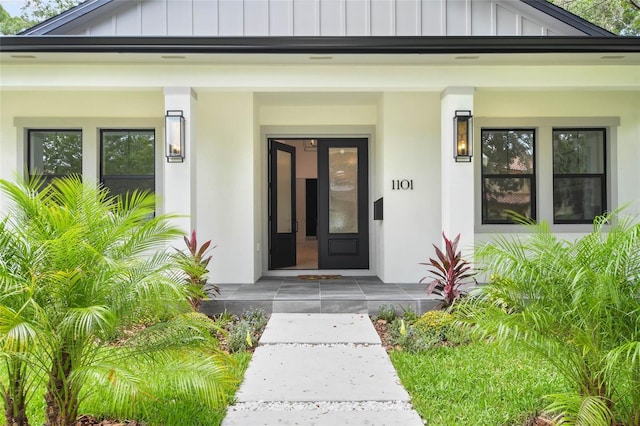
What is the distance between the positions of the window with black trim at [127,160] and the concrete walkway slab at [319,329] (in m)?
3.49

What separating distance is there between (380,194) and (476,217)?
1.59 metres

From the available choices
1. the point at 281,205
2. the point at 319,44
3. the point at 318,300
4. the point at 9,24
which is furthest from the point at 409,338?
the point at 9,24

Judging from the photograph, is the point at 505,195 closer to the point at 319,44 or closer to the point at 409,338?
the point at 409,338

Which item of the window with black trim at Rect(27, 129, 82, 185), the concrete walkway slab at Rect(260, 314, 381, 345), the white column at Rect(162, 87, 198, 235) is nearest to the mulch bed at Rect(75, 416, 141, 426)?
the concrete walkway slab at Rect(260, 314, 381, 345)

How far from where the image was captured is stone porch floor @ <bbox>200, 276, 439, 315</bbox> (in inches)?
234

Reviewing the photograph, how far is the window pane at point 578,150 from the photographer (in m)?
7.73

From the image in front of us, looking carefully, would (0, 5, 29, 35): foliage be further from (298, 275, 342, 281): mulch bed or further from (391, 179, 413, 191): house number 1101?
(391, 179, 413, 191): house number 1101

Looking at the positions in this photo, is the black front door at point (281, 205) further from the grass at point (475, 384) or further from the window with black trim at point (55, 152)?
the grass at point (475, 384)

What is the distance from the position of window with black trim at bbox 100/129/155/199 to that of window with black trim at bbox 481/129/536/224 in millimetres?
5437

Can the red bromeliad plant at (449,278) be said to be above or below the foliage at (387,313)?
above

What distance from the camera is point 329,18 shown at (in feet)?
20.7

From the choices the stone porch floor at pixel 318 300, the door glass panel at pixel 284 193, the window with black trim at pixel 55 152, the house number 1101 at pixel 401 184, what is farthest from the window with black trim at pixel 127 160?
the house number 1101 at pixel 401 184

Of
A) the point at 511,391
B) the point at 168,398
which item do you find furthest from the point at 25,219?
the point at 511,391

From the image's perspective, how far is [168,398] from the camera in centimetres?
321
